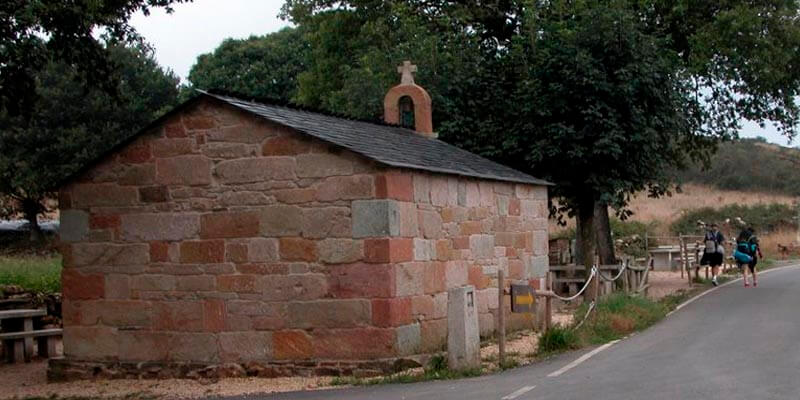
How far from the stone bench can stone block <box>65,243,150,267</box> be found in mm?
3160

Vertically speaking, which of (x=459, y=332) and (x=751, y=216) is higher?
(x=751, y=216)

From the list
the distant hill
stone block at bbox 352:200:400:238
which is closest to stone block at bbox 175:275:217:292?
stone block at bbox 352:200:400:238

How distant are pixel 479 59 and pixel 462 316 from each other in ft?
44.1

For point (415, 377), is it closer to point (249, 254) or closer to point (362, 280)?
point (362, 280)

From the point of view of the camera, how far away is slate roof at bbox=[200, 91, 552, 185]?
40.0 ft

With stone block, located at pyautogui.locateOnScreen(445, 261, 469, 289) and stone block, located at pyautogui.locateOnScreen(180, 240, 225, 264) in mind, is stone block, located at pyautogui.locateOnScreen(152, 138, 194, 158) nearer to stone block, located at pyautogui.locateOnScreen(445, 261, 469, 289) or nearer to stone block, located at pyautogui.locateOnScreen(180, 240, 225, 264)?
stone block, located at pyautogui.locateOnScreen(180, 240, 225, 264)

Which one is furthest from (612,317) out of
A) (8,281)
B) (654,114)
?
(8,281)

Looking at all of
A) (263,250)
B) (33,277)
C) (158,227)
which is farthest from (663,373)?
(33,277)

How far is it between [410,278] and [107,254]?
169 inches

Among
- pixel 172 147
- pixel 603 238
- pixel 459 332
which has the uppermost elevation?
pixel 172 147

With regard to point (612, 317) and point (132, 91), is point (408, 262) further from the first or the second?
point (132, 91)

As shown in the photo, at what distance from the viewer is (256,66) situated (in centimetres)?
5303

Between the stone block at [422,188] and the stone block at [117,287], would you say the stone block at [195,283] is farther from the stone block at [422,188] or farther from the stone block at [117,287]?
the stone block at [422,188]

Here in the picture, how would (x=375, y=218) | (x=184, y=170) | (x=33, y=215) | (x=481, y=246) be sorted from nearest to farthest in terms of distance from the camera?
(x=375, y=218)
(x=184, y=170)
(x=481, y=246)
(x=33, y=215)
